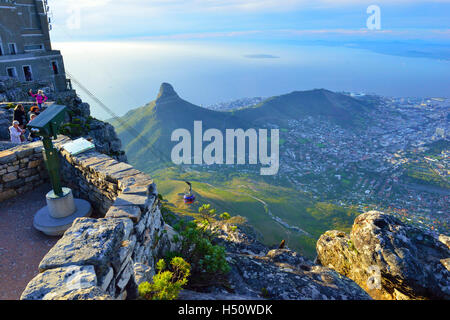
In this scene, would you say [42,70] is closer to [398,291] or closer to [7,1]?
[7,1]

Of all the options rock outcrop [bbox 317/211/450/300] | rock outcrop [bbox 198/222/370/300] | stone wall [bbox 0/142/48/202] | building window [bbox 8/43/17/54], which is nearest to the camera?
rock outcrop [bbox 198/222/370/300]

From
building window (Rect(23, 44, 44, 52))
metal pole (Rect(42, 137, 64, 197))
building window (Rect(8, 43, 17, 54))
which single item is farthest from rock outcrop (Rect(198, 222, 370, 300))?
building window (Rect(23, 44, 44, 52))

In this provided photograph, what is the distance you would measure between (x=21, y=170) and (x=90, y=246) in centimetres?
561

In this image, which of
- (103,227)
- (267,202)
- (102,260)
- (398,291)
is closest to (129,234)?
(103,227)

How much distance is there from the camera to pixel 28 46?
28031 mm

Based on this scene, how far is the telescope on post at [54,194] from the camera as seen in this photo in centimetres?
552

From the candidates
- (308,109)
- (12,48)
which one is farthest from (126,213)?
(308,109)

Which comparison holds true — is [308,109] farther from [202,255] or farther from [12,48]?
[202,255]

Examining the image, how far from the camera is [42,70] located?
87.6 feet

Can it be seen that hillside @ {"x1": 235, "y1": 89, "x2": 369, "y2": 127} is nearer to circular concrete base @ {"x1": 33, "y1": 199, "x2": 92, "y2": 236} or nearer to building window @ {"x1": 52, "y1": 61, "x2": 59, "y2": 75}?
building window @ {"x1": 52, "y1": 61, "x2": 59, "y2": 75}

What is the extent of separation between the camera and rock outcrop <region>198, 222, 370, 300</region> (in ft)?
19.4

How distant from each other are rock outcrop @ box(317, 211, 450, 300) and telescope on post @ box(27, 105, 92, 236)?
29.4ft

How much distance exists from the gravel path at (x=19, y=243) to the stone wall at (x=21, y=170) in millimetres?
255
